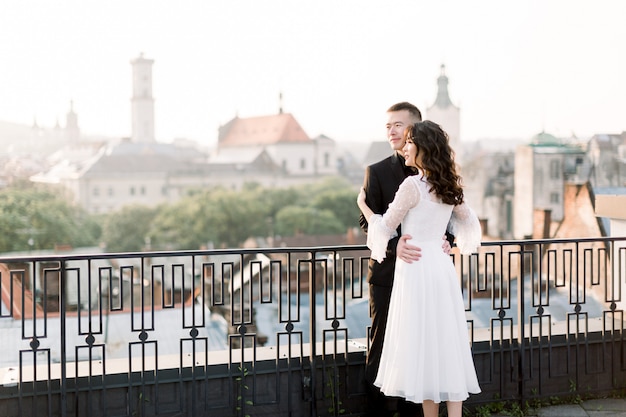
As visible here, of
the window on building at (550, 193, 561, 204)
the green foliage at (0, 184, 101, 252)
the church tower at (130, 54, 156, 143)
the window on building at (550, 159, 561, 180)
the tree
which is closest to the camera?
the window on building at (550, 193, 561, 204)

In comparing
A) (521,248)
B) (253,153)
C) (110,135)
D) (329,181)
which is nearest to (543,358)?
(521,248)

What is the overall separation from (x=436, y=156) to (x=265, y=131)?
97364mm

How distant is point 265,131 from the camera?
9962 cm

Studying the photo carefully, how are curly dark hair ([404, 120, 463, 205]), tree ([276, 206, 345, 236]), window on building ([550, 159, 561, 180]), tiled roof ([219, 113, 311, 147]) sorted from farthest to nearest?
tiled roof ([219, 113, 311, 147]) → tree ([276, 206, 345, 236]) → window on building ([550, 159, 561, 180]) → curly dark hair ([404, 120, 463, 205])

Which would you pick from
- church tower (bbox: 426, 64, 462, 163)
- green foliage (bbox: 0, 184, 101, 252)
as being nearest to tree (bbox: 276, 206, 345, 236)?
green foliage (bbox: 0, 184, 101, 252)

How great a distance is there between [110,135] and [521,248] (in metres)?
114

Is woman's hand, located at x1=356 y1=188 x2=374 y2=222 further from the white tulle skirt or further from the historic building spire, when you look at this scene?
the historic building spire

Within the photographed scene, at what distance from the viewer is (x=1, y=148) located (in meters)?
94.6

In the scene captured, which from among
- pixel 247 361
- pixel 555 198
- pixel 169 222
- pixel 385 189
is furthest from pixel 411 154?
pixel 169 222

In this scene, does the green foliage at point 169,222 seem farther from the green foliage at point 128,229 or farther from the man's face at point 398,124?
the man's face at point 398,124

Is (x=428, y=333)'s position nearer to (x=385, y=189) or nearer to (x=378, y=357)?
(x=378, y=357)

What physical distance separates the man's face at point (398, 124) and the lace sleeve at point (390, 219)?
1.26 feet

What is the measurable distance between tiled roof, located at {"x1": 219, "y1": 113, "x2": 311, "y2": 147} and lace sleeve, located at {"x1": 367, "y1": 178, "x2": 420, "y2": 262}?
94224mm

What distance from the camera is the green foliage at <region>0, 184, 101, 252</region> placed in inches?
2169
